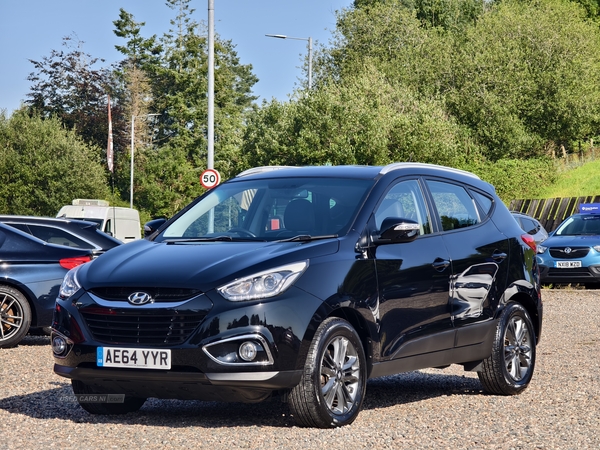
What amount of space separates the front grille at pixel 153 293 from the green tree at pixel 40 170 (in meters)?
57.4

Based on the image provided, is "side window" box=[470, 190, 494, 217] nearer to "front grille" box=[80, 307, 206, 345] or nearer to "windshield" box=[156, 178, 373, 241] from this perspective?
"windshield" box=[156, 178, 373, 241]

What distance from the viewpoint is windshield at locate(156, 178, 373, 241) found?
7.15 meters

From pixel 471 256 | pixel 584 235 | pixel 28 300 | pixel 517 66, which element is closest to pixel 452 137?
pixel 517 66

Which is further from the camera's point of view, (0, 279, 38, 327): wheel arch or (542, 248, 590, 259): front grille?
(542, 248, 590, 259): front grille

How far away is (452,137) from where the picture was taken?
4491cm

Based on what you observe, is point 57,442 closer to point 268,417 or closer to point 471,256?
point 268,417

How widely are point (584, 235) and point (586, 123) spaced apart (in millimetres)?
32160

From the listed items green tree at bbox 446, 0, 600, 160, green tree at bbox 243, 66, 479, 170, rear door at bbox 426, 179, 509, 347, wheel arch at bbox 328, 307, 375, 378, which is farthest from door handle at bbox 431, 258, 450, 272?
green tree at bbox 446, 0, 600, 160

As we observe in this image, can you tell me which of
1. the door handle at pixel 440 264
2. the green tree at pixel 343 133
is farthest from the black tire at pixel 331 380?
the green tree at pixel 343 133

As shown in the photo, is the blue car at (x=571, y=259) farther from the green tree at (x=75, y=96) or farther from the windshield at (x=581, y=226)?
the green tree at (x=75, y=96)

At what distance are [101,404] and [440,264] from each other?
2589 millimetres

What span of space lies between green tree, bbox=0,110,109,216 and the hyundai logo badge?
5764cm

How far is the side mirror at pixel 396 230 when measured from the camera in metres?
7.04

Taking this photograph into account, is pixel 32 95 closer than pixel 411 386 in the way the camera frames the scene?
No
